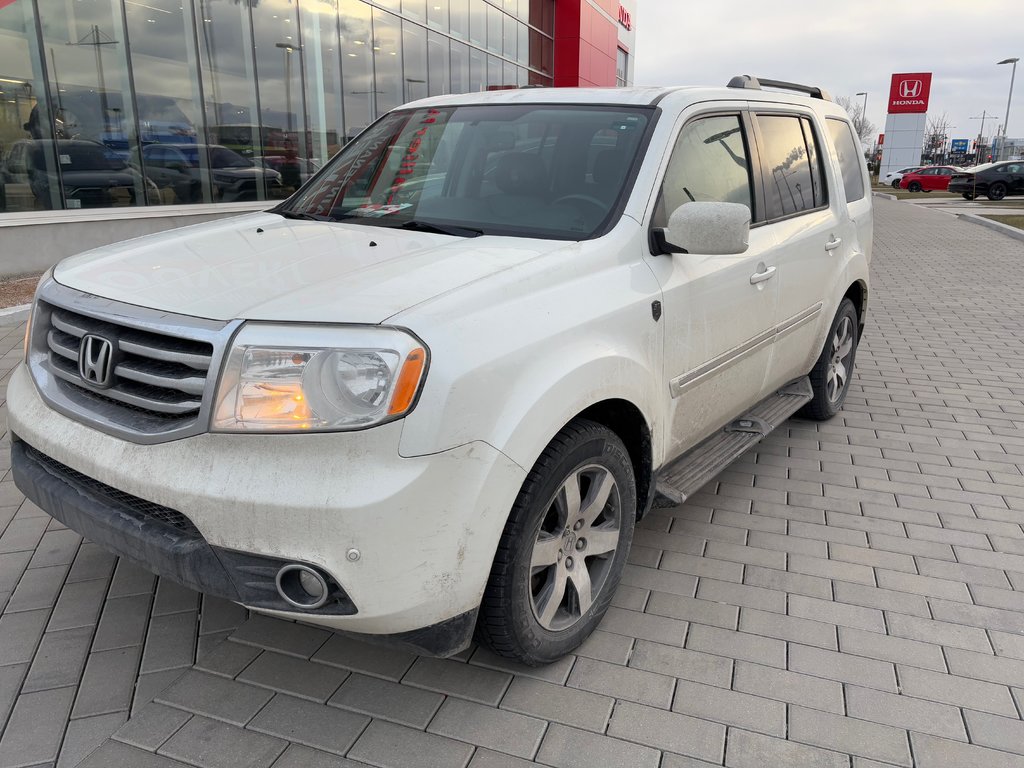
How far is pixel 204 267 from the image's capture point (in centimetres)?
265

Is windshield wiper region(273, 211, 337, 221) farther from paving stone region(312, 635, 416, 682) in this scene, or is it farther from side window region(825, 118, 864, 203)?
side window region(825, 118, 864, 203)

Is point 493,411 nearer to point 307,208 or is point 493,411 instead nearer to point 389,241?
point 389,241

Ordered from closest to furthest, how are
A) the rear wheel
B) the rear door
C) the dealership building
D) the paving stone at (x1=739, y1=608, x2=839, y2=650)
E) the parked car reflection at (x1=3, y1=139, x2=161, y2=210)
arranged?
the paving stone at (x1=739, y1=608, x2=839, y2=650) < the rear door < the parked car reflection at (x1=3, y1=139, x2=161, y2=210) < the dealership building < the rear wheel

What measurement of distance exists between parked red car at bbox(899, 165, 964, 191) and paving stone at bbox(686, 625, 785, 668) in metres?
45.1

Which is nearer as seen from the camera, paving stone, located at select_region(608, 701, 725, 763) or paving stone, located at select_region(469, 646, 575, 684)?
paving stone, located at select_region(608, 701, 725, 763)

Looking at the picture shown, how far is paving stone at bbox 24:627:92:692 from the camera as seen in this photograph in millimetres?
2656

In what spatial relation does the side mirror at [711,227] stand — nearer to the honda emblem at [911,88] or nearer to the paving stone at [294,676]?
the paving stone at [294,676]

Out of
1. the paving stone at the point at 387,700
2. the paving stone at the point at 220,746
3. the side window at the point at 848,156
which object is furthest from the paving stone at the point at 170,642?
the side window at the point at 848,156

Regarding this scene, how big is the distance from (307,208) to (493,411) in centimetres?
203

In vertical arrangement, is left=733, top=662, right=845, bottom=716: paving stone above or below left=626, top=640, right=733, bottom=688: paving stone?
above

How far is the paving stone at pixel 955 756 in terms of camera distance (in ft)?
7.61

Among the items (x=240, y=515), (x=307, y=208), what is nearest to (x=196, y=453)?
(x=240, y=515)

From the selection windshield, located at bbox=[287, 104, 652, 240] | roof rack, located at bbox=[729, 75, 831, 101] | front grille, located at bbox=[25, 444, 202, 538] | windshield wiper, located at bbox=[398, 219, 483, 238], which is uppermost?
roof rack, located at bbox=[729, 75, 831, 101]

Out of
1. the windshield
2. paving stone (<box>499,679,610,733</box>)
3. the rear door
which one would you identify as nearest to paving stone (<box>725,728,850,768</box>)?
paving stone (<box>499,679,610,733</box>)
